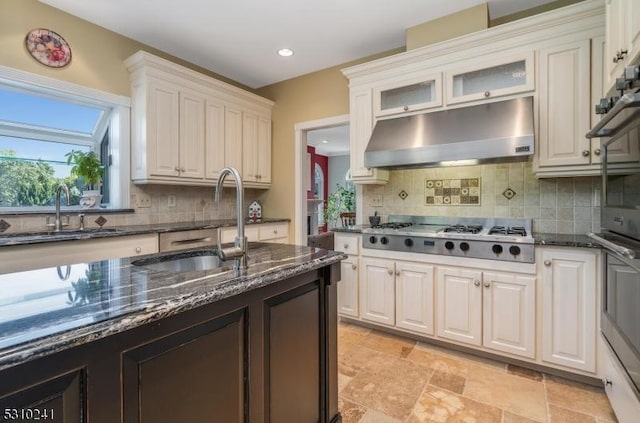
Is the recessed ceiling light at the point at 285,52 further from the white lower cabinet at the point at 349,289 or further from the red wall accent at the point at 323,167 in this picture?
the red wall accent at the point at 323,167

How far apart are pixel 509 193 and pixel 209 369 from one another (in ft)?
8.75

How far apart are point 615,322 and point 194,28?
3598mm

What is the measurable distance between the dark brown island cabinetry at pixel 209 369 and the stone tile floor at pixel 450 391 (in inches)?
19.9

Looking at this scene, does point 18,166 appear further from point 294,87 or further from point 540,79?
point 540,79

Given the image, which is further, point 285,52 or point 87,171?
point 285,52

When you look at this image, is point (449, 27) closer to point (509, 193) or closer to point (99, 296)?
point (509, 193)

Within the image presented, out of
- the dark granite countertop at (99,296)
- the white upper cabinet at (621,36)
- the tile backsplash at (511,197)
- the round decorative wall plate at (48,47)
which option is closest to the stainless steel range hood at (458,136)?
the tile backsplash at (511,197)

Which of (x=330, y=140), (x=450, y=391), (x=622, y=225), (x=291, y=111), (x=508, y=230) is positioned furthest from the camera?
(x=330, y=140)

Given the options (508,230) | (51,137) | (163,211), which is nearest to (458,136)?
(508,230)

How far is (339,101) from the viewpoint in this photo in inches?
142

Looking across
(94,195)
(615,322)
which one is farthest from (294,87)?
(615,322)

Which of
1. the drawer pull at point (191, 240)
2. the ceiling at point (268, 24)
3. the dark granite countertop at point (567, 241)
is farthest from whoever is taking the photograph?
the drawer pull at point (191, 240)

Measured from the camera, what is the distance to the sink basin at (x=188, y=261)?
1.45 m

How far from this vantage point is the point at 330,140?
729 cm
